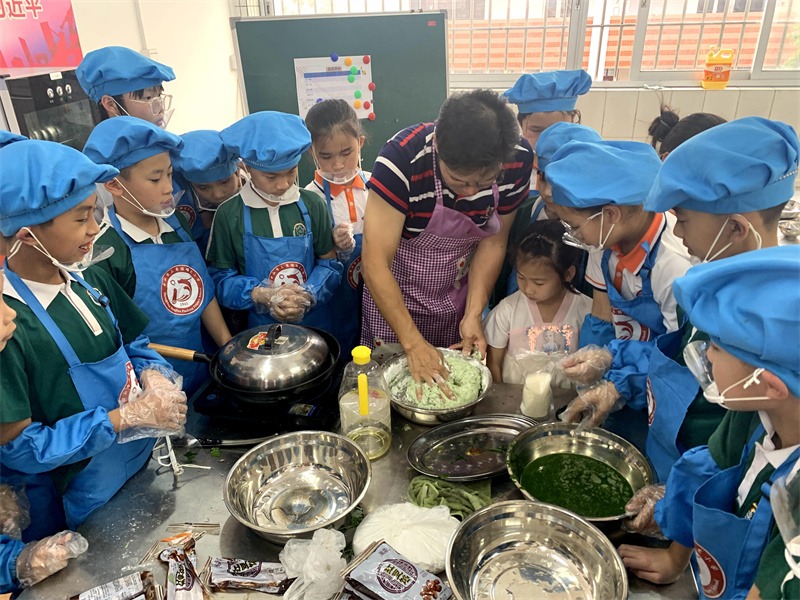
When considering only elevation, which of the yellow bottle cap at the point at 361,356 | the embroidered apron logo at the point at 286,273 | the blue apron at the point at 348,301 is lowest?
the blue apron at the point at 348,301

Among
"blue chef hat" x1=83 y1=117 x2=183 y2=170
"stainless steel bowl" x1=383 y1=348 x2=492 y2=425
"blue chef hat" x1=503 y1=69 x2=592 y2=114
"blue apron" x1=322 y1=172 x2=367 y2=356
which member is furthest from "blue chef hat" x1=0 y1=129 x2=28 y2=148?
"blue chef hat" x1=503 y1=69 x2=592 y2=114

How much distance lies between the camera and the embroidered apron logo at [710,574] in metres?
1.08

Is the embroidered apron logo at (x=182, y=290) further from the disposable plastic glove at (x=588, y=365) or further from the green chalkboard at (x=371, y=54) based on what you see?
the green chalkboard at (x=371, y=54)

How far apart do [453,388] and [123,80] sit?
2.06 m

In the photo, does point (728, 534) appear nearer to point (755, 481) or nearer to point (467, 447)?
Answer: point (755, 481)

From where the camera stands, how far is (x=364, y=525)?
1317 mm

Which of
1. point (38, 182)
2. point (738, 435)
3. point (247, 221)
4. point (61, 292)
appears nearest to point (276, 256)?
point (247, 221)

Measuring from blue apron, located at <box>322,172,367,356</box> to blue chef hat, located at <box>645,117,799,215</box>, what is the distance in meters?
1.78

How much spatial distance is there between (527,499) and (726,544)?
1.47 ft

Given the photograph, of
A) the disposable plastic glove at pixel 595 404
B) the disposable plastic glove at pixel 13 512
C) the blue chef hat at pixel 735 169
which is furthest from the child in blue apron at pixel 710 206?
the disposable plastic glove at pixel 13 512

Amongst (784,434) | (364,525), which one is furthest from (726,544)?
(364,525)

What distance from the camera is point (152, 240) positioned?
2125mm

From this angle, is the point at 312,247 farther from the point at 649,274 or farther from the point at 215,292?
the point at 649,274

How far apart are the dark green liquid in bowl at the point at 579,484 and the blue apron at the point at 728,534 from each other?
0.26 metres
